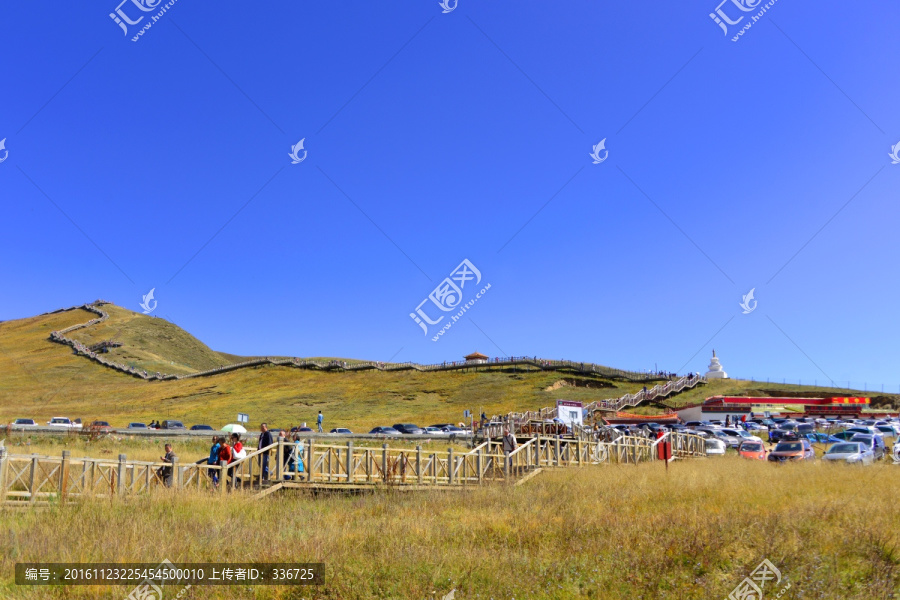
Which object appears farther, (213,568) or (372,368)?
(372,368)

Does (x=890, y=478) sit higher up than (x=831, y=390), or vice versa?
(x=831, y=390)

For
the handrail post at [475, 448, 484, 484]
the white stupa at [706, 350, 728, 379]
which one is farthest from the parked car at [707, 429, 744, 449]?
the white stupa at [706, 350, 728, 379]

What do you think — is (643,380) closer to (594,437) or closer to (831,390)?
(831,390)

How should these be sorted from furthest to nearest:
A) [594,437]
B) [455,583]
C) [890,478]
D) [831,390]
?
1. [831,390]
2. [594,437]
3. [890,478]
4. [455,583]

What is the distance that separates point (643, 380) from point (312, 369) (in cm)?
4663

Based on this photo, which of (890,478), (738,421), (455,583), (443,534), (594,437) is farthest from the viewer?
(738,421)

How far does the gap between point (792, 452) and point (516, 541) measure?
1985 cm

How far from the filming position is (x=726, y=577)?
28.1 ft

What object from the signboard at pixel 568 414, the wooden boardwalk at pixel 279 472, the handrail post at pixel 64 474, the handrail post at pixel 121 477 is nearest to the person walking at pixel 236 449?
the wooden boardwalk at pixel 279 472

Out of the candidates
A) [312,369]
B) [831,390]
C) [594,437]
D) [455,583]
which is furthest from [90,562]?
[312,369]

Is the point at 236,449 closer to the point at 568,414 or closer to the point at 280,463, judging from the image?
the point at 280,463

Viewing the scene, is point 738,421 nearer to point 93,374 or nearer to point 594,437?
point 594,437

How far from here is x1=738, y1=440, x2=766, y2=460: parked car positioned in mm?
28700

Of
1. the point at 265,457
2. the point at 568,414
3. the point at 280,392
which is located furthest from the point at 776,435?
the point at 280,392
